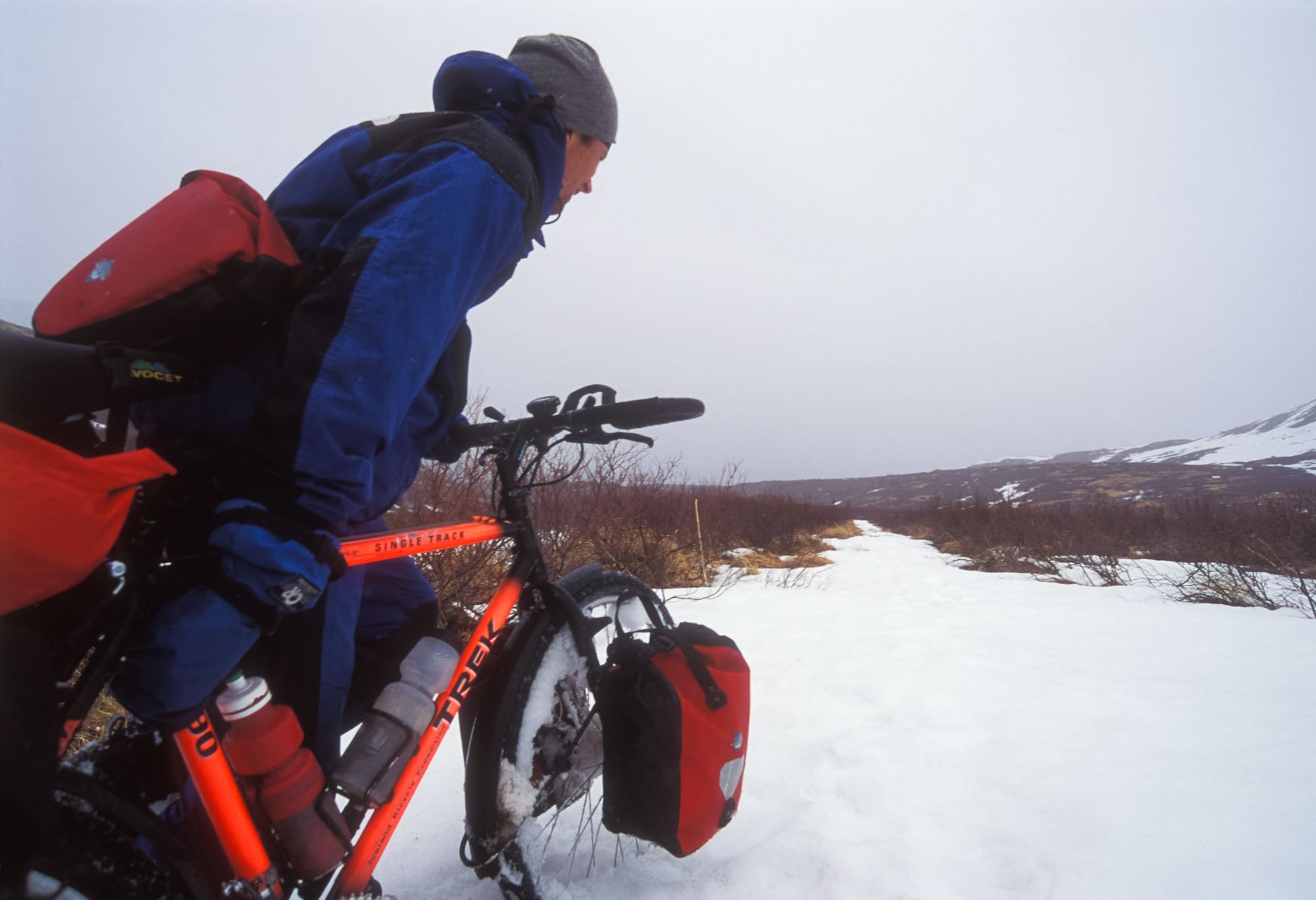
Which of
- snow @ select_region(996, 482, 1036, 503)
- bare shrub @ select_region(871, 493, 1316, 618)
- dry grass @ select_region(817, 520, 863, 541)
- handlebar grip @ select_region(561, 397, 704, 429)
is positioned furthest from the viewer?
snow @ select_region(996, 482, 1036, 503)

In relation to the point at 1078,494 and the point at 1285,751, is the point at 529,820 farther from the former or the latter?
the point at 1078,494

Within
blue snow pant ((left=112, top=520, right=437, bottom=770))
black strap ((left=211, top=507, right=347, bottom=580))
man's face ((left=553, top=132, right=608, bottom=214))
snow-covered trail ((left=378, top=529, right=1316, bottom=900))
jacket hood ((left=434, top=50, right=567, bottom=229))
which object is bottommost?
snow-covered trail ((left=378, top=529, right=1316, bottom=900))

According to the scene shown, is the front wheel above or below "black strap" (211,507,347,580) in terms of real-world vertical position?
below

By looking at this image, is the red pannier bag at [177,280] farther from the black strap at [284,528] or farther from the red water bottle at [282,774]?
the red water bottle at [282,774]

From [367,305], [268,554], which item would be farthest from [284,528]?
[367,305]

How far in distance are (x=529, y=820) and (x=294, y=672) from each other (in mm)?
805

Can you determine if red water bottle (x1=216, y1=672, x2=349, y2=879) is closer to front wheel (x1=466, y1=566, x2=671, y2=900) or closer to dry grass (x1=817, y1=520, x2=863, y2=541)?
front wheel (x1=466, y1=566, x2=671, y2=900)

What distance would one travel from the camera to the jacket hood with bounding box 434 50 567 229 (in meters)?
1.12

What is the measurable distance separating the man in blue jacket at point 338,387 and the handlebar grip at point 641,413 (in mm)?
301

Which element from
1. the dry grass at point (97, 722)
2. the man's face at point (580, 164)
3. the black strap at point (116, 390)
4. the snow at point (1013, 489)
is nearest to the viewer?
the black strap at point (116, 390)

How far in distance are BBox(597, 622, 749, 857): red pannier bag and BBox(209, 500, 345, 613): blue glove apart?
0.79 metres

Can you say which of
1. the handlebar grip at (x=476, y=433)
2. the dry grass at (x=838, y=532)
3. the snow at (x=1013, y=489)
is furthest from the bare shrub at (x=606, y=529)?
the snow at (x=1013, y=489)

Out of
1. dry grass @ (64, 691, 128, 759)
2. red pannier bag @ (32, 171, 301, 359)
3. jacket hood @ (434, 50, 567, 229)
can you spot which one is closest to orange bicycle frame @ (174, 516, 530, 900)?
red pannier bag @ (32, 171, 301, 359)

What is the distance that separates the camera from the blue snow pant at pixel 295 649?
0.76 m
